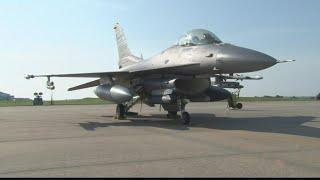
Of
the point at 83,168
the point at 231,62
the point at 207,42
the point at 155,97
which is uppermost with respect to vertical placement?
the point at 207,42

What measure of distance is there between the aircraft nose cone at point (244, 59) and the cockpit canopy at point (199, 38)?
3.42ft

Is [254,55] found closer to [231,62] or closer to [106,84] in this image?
[231,62]

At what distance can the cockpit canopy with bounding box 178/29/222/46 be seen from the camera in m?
12.7

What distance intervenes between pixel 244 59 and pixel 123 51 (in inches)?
464

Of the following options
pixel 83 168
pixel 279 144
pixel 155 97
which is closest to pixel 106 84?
pixel 155 97

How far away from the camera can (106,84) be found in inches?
641

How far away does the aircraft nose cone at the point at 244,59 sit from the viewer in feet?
35.1

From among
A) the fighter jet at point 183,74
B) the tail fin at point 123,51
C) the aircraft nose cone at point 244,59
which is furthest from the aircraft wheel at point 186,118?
the tail fin at point 123,51

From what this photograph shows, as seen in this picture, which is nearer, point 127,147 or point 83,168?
point 83,168

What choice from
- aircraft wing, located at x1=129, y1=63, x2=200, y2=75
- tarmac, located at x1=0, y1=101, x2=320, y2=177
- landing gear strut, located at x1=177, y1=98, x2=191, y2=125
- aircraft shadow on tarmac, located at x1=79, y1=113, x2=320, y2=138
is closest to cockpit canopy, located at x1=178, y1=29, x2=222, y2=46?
aircraft wing, located at x1=129, y1=63, x2=200, y2=75

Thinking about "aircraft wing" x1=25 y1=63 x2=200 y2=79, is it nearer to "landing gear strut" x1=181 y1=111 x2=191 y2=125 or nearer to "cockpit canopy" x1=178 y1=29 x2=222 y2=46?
"cockpit canopy" x1=178 y1=29 x2=222 y2=46

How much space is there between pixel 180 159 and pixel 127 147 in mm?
1840

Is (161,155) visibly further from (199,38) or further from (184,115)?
(199,38)

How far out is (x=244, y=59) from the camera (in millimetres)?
10891
